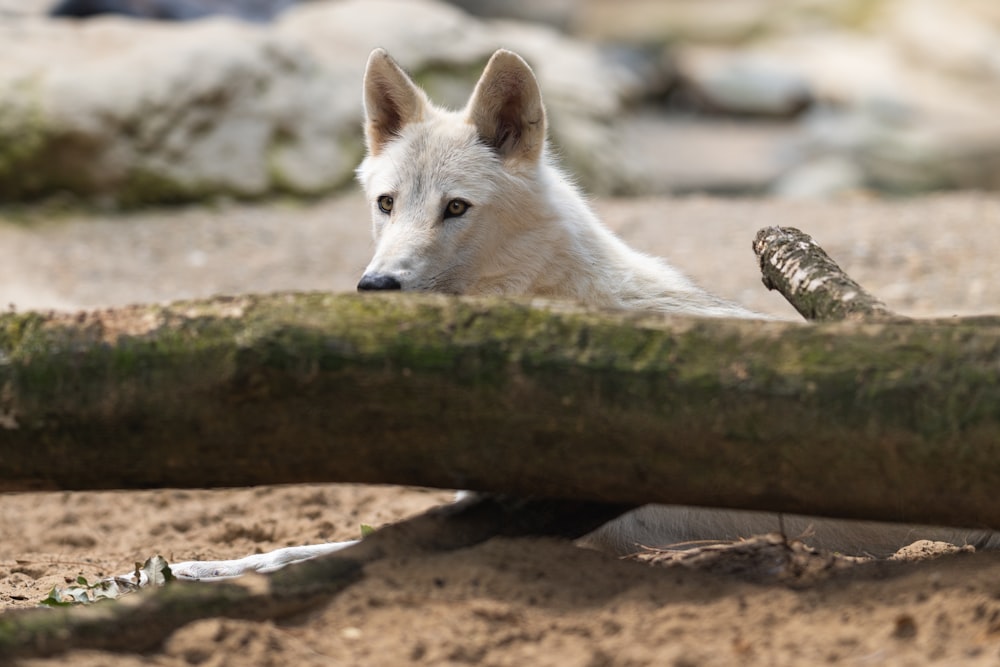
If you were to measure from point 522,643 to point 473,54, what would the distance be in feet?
38.7

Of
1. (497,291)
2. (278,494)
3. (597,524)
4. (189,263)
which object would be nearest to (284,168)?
(189,263)

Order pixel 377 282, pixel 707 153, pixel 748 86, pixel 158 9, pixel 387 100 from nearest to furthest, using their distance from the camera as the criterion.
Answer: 1. pixel 377 282
2. pixel 387 100
3. pixel 158 9
4. pixel 707 153
5. pixel 748 86

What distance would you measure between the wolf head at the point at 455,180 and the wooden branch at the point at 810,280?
122 centimetres

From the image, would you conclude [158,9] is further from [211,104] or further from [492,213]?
[492,213]

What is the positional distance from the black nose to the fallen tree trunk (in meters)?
1.40

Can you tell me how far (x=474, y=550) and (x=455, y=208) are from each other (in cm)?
215

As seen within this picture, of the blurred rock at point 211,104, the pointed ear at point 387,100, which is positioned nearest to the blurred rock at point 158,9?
the blurred rock at point 211,104

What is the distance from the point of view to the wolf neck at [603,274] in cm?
453

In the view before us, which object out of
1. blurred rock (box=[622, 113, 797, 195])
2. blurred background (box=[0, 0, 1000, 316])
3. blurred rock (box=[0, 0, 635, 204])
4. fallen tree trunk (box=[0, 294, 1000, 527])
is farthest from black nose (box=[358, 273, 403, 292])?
blurred rock (box=[622, 113, 797, 195])

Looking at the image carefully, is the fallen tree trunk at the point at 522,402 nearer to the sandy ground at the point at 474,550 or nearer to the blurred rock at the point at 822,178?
the sandy ground at the point at 474,550

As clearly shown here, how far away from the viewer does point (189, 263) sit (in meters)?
10.4

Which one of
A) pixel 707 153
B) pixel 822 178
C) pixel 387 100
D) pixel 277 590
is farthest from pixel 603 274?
pixel 707 153

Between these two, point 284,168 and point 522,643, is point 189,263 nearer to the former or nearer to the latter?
point 284,168

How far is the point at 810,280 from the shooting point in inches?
139
